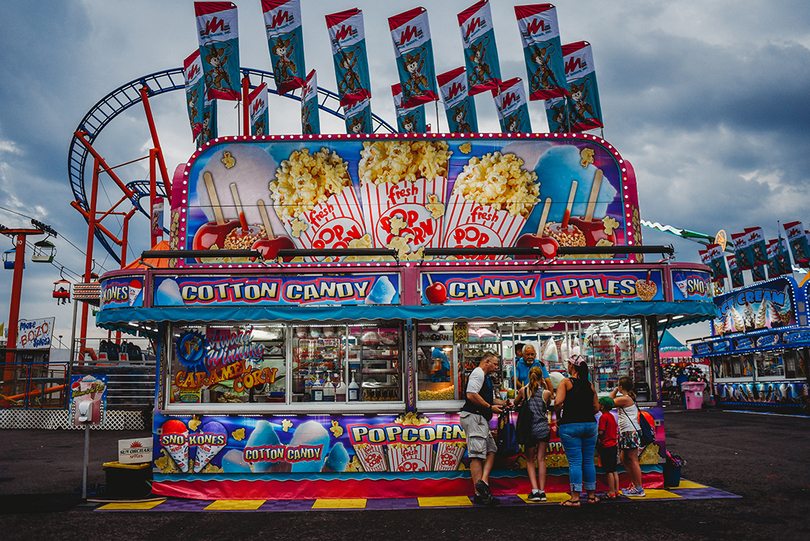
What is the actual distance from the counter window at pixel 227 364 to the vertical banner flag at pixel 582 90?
7.41 m

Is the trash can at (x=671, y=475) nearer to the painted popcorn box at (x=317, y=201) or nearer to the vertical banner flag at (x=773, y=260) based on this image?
the painted popcorn box at (x=317, y=201)

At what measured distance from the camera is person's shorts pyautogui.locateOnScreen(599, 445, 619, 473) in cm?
759

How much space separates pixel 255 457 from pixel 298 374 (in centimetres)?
139

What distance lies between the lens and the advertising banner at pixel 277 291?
8.34 m

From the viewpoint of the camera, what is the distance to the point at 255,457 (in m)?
8.13

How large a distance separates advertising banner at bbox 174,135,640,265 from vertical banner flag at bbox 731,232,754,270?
1847 centimetres

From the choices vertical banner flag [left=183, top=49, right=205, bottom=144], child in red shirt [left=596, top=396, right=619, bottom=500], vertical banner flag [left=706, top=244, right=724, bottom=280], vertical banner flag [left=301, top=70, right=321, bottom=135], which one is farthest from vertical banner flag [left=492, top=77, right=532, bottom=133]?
vertical banner flag [left=706, top=244, right=724, bottom=280]

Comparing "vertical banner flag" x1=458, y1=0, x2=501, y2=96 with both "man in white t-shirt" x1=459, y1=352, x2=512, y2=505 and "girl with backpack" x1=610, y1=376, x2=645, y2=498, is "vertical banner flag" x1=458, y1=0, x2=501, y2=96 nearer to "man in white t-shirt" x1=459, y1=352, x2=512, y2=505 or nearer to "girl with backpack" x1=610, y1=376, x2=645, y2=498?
"man in white t-shirt" x1=459, y1=352, x2=512, y2=505

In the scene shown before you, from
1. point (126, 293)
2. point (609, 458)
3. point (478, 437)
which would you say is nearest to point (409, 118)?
point (126, 293)

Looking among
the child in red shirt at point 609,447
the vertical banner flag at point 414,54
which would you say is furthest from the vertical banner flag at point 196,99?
the child in red shirt at point 609,447

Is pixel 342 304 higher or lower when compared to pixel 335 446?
higher

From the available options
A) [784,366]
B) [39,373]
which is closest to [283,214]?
[39,373]

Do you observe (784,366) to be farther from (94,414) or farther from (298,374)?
(94,414)

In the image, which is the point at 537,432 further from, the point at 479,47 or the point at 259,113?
the point at 259,113
